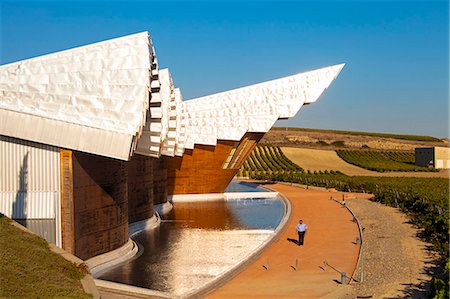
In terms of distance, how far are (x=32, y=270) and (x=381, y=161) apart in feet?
219

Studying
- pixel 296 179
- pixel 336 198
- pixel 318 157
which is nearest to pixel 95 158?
pixel 336 198

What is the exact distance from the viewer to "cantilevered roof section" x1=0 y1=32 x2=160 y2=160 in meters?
14.2

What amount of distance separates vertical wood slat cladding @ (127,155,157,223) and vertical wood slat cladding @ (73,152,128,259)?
4.22 meters

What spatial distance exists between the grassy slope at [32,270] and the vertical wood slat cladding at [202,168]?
19.1 m

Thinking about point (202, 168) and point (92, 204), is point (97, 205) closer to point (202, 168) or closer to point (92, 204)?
point (92, 204)

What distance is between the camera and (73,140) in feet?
47.0

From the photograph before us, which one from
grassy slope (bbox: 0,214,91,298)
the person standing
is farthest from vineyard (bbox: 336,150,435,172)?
grassy slope (bbox: 0,214,91,298)

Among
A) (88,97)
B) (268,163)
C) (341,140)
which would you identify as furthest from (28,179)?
(341,140)

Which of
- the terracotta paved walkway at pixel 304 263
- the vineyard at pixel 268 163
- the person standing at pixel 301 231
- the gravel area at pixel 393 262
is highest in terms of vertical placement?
the vineyard at pixel 268 163

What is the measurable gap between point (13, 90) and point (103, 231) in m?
4.81

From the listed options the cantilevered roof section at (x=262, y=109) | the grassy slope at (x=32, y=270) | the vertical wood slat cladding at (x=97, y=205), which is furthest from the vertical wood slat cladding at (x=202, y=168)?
the grassy slope at (x=32, y=270)

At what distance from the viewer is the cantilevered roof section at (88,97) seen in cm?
1416

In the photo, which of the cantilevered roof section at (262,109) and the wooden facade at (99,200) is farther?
the cantilevered roof section at (262,109)

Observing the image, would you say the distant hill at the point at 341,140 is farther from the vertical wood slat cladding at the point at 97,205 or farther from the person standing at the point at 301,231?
the vertical wood slat cladding at the point at 97,205
